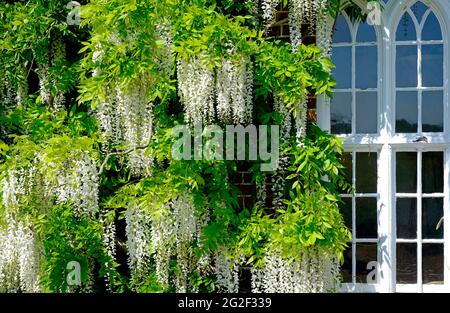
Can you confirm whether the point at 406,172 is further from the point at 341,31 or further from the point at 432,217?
the point at 341,31

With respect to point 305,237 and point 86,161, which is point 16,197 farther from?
point 305,237

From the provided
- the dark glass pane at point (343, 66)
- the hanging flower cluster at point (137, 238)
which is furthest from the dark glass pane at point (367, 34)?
the hanging flower cluster at point (137, 238)

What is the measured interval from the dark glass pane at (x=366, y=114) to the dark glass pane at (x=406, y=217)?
1.72ft

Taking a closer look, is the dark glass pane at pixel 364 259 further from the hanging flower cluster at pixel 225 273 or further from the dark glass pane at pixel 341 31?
the dark glass pane at pixel 341 31

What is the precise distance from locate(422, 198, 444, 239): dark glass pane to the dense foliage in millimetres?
685

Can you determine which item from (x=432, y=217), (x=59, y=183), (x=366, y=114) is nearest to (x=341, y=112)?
(x=366, y=114)

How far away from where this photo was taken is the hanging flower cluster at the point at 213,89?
380cm

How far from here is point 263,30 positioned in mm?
4195

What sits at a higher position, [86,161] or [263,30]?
[263,30]

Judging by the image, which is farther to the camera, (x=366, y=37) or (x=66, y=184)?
(x=366, y=37)

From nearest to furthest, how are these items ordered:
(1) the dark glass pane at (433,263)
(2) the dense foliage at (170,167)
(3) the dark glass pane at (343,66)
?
(2) the dense foliage at (170,167) < (1) the dark glass pane at (433,263) < (3) the dark glass pane at (343,66)

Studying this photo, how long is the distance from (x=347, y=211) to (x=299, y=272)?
0.70 m

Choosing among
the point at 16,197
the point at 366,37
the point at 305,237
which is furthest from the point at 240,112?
the point at 16,197

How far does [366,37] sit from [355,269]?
1.59 m
